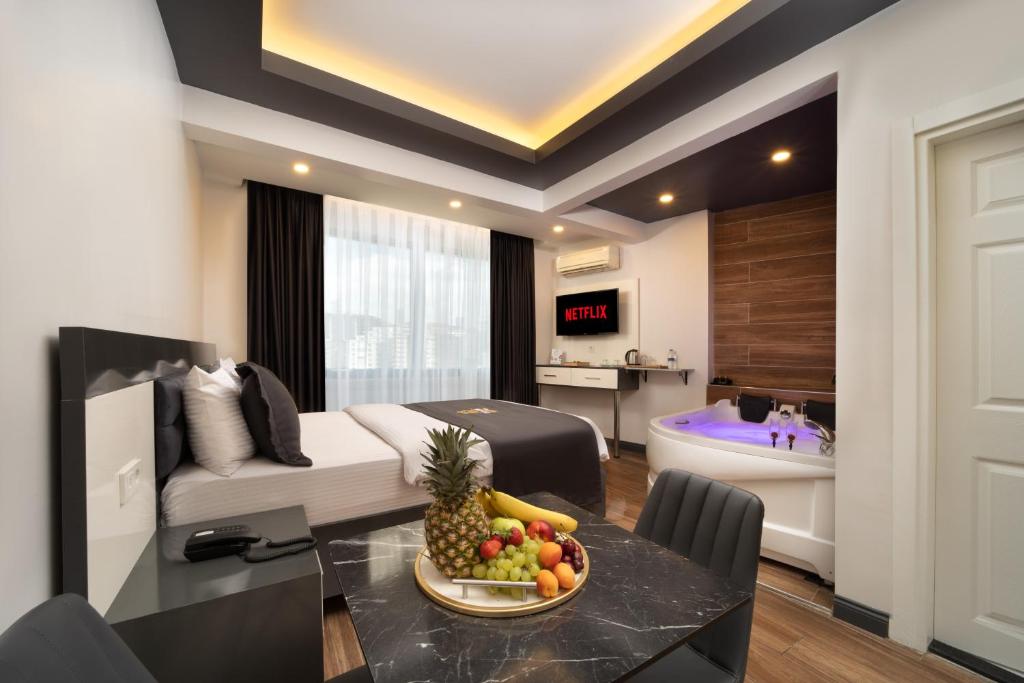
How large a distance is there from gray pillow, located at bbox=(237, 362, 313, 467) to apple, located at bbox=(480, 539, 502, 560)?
122cm

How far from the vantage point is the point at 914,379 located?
1730 mm

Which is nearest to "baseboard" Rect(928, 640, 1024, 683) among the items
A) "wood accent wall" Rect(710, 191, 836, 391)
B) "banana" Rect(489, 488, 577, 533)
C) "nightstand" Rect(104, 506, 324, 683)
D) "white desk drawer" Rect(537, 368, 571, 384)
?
"banana" Rect(489, 488, 577, 533)

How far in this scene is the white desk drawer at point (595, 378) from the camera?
4.75 metres

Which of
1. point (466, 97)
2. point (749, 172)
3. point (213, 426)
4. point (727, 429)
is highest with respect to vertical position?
point (466, 97)

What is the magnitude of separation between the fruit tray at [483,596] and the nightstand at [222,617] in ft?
1.86

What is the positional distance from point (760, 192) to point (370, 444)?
3.89 metres

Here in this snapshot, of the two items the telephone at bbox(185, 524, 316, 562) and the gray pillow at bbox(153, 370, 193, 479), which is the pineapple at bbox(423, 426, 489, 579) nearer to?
the telephone at bbox(185, 524, 316, 562)

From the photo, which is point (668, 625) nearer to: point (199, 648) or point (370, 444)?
point (199, 648)

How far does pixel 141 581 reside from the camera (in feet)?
4.01

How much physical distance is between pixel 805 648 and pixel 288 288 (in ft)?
14.2

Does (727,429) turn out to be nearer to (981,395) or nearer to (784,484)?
(784,484)

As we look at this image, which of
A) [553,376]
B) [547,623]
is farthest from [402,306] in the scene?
[547,623]

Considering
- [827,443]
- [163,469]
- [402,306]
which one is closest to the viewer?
[163,469]

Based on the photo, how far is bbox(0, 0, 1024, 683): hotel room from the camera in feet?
2.96
